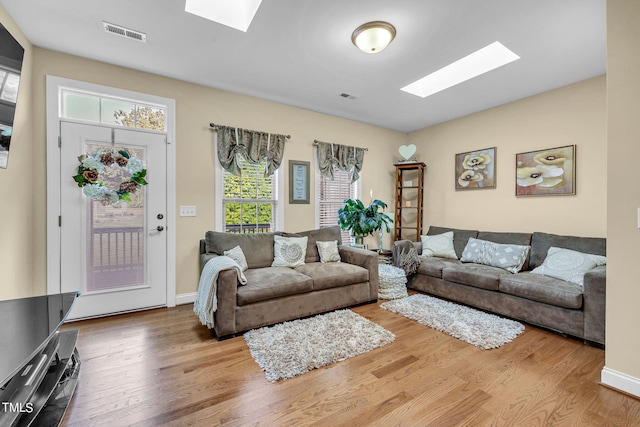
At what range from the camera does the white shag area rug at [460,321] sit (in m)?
2.44

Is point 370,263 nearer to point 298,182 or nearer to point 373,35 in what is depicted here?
point 298,182

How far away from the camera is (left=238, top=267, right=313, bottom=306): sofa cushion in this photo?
2543 mm

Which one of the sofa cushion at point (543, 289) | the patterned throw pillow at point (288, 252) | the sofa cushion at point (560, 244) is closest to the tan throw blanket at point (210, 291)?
the patterned throw pillow at point (288, 252)

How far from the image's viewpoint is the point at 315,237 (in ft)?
12.3

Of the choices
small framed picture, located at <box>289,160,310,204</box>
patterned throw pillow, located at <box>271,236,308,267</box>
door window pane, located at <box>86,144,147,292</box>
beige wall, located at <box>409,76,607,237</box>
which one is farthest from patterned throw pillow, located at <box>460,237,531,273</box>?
door window pane, located at <box>86,144,147,292</box>

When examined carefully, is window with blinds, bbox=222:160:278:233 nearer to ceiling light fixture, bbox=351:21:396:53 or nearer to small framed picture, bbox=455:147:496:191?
ceiling light fixture, bbox=351:21:396:53

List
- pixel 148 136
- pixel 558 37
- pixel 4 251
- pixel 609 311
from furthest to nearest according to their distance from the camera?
1. pixel 148 136
2. pixel 558 37
3. pixel 4 251
4. pixel 609 311

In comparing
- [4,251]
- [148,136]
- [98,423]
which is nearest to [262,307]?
[98,423]

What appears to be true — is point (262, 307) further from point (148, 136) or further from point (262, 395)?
point (148, 136)

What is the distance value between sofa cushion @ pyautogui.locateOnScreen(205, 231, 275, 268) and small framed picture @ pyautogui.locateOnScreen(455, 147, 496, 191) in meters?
3.19

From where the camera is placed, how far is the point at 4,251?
2119 millimetres

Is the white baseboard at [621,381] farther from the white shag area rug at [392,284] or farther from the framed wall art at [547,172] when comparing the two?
the framed wall art at [547,172]

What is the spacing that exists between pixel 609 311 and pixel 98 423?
10.5 ft

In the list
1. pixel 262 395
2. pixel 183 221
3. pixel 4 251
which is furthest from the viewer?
pixel 183 221
